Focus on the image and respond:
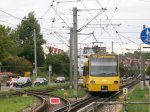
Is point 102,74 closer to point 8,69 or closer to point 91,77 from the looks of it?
point 91,77

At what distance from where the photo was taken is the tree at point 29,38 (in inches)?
4968

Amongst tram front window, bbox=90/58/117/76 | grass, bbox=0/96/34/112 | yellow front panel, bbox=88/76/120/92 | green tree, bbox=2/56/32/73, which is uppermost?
green tree, bbox=2/56/32/73

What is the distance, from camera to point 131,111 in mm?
21422

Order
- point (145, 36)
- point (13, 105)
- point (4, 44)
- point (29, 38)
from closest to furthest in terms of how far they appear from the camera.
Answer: point (145, 36), point (13, 105), point (4, 44), point (29, 38)

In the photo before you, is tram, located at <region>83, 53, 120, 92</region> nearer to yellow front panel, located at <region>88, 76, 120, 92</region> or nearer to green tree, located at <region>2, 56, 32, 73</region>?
yellow front panel, located at <region>88, 76, 120, 92</region>

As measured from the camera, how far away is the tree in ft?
414

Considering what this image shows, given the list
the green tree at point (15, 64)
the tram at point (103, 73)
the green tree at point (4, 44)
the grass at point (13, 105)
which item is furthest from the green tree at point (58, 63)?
the grass at point (13, 105)

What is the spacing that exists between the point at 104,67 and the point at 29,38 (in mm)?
90628

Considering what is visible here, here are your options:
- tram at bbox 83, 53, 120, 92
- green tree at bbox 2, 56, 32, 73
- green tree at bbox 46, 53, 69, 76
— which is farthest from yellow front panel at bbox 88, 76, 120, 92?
green tree at bbox 46, 53, 69, 76

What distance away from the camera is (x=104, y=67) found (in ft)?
134

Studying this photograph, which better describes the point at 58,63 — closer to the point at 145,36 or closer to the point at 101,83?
A: the point at 101,83

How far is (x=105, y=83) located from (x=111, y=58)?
2.13 metres

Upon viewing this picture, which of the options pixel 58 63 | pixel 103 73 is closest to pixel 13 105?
pixel 103 73

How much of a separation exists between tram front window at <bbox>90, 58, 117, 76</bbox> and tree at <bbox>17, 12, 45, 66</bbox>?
3345 inches
